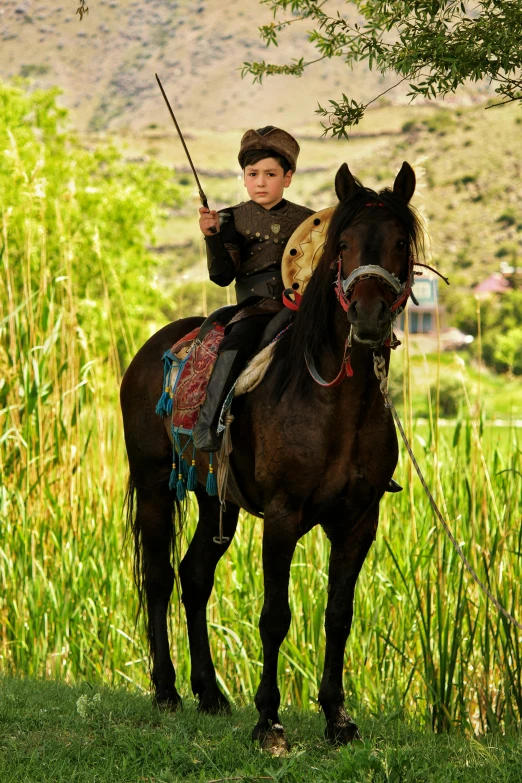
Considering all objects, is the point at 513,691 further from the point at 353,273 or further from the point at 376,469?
the point at 353,273

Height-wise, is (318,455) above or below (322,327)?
below

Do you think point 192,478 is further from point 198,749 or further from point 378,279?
point 378,279

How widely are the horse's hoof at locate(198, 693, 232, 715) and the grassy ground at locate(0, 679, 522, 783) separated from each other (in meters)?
0.05

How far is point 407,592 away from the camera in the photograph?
4938 millimetres

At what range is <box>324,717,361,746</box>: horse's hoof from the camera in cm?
363

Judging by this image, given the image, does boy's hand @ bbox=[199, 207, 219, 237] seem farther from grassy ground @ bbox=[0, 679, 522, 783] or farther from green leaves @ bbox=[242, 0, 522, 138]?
grassy ground @ bbox=[0, 679, 522, 783]

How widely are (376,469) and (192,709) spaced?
1.60m

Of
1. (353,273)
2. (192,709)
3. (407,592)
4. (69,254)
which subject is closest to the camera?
(353,273)

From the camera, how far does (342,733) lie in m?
3.64

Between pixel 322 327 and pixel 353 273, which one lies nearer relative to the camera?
pixel 353 273

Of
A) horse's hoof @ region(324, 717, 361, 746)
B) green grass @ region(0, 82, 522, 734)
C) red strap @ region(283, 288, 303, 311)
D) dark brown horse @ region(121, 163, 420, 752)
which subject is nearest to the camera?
dark brown horse @ region(121, 163, 420, 752)

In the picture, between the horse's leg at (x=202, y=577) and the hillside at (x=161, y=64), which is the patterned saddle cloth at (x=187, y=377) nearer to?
the horse's leg at (x=202, y=577)

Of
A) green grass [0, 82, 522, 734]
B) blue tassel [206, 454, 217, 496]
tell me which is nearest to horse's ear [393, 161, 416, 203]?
blue tassel [206, 454, 217, 496]

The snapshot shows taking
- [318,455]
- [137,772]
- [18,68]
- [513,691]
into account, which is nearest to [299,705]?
[513,691]
